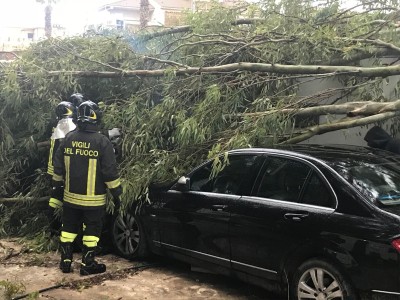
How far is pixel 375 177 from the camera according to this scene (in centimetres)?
383

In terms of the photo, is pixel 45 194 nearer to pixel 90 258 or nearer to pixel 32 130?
pixel 32 130

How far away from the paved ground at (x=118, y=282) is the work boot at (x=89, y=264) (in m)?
0.08

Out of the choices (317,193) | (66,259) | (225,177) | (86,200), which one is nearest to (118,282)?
(66,259)

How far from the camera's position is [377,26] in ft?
18.8

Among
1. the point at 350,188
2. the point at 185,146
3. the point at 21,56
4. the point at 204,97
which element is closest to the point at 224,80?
the point at 204,97

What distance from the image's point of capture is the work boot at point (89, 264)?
5.10 m

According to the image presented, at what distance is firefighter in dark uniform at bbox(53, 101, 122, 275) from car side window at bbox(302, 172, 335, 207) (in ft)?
7.11

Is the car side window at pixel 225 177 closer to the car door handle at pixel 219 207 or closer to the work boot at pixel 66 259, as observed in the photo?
the car door handle at pixel 219 207

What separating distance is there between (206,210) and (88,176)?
1417mm

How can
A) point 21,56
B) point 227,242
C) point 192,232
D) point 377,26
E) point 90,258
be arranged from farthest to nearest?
point 21,56 → point 377,26 → point 90,258 → point 192,232 → point 227,242

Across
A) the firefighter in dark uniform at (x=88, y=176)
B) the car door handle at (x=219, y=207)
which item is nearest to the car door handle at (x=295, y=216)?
the car door handle at (x=219, y=207)

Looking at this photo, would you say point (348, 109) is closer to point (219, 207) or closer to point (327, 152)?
point (327, 152)

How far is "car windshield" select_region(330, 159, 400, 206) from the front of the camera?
361 centimetres

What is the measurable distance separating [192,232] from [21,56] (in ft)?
14.0
